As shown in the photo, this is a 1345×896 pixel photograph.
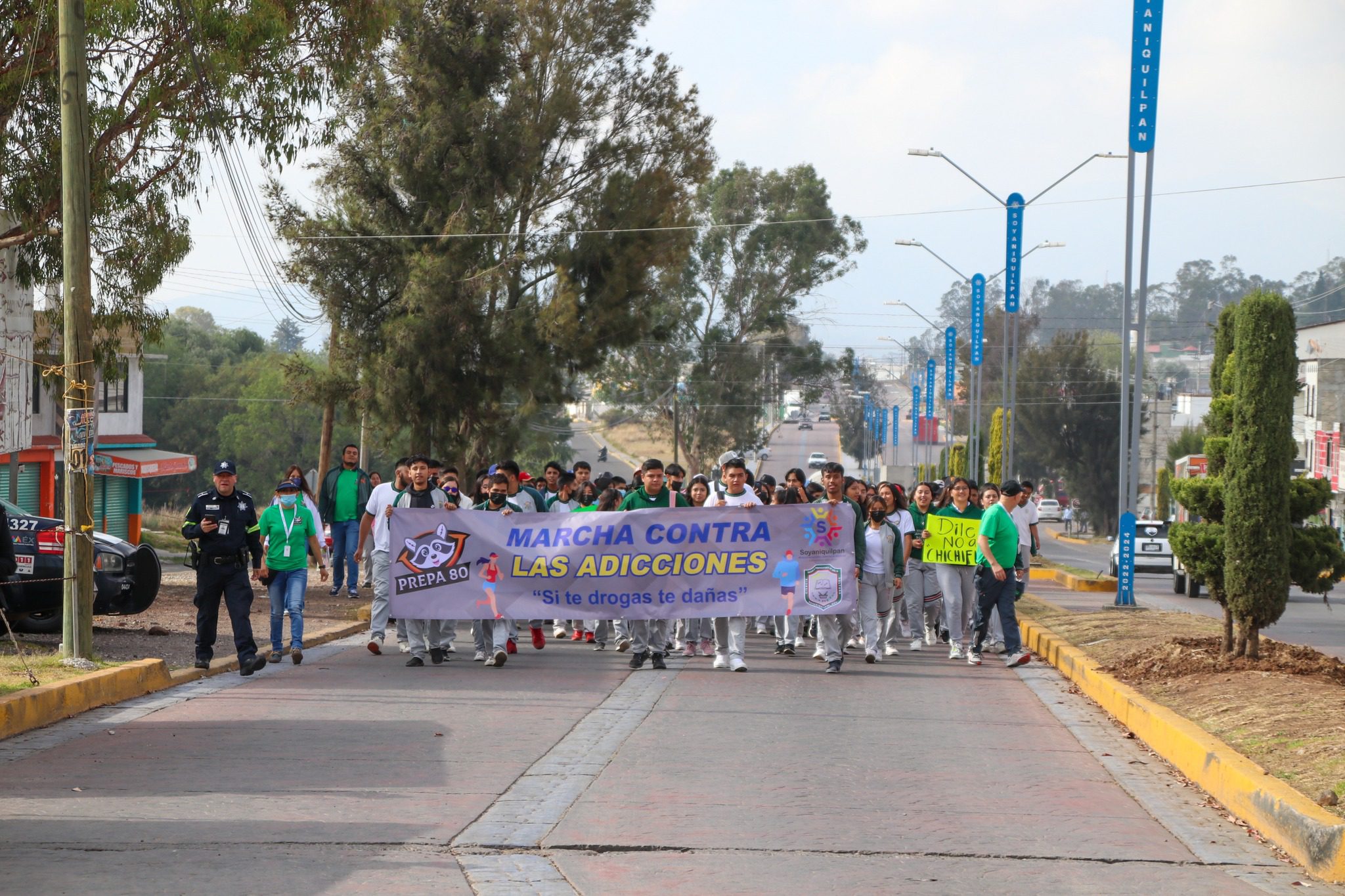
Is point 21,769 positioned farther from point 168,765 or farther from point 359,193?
point 359,193

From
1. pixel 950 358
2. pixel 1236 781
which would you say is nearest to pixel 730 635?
Result: pixel 1236 781

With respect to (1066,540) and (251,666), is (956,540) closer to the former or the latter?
(251,666)

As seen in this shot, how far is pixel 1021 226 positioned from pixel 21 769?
29034 mm

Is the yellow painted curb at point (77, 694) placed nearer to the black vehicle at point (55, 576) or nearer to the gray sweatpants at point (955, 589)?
the black vehicle at point (55, 576)

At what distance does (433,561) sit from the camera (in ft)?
48.6

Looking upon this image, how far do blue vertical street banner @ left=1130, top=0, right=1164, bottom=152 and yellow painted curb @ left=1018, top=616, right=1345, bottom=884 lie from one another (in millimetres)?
10017

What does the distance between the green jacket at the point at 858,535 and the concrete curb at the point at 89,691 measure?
589 centimetres

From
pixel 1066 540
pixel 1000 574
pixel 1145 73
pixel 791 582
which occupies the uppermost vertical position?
pixel 1145 73

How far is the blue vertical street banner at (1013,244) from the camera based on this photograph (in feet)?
112

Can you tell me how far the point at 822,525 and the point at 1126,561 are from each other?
27.0ft

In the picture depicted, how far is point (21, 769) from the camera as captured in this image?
8.76 meters

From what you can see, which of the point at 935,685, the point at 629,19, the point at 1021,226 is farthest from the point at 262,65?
the point at 1021,226

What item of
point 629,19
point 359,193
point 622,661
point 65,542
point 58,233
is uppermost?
point 629,19

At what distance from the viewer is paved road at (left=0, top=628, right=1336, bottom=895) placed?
258 inches
